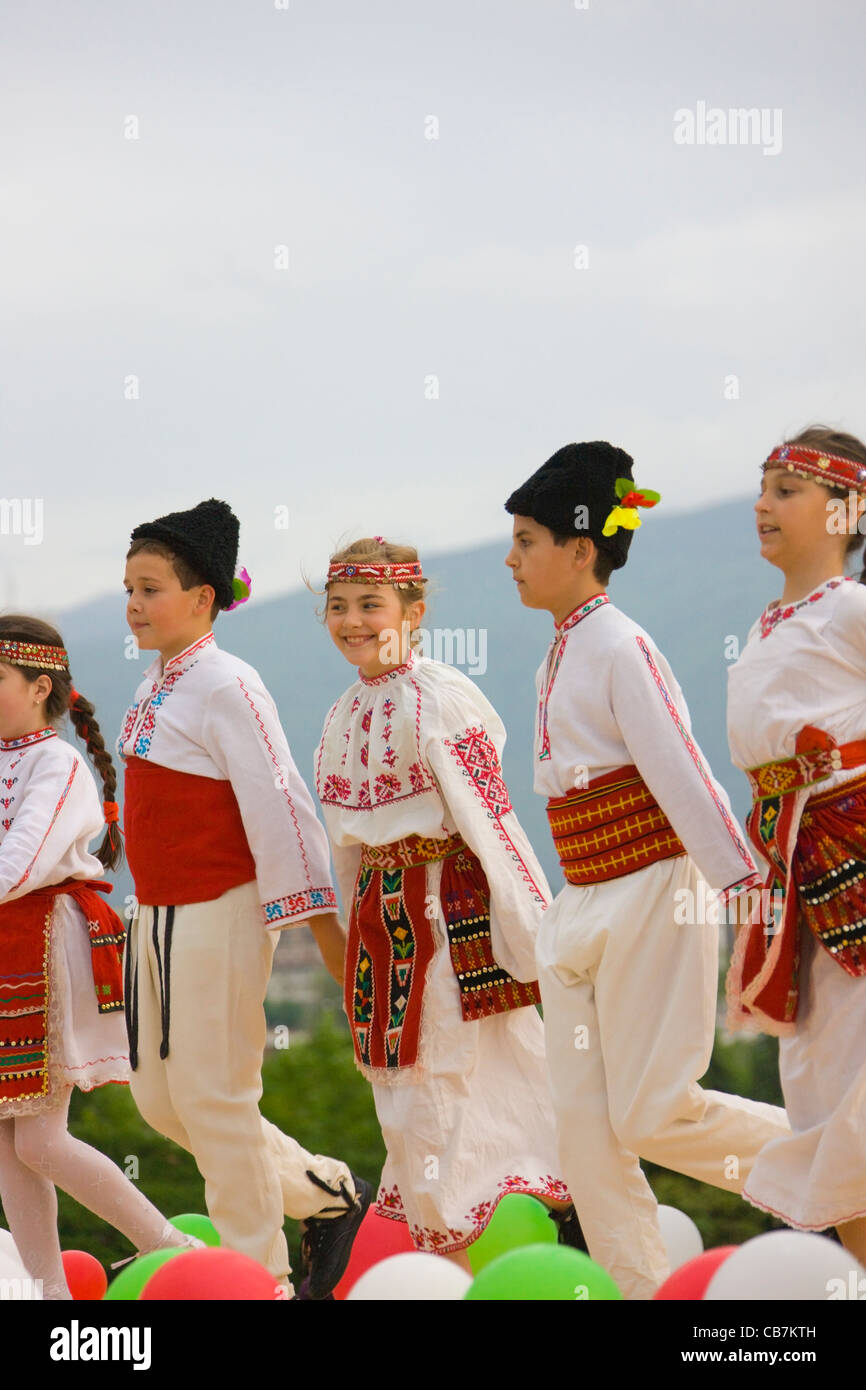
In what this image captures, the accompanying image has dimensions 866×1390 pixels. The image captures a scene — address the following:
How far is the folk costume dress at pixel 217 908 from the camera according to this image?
3.64 m

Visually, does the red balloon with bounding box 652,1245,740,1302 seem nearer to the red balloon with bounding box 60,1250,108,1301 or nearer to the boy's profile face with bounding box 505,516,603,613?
the boy's profile face with bounding box 505,516,603,613

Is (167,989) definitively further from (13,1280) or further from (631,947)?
(631,947)

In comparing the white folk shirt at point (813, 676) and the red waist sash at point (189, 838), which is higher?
the white folk shirt at point (813, 676)

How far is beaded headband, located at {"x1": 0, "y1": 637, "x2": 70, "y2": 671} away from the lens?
165 inches

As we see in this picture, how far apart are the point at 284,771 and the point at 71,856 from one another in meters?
0.71

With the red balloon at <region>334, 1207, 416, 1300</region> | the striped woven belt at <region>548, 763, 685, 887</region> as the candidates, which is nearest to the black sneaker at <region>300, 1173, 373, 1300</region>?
the red balloon at <region>334, 1207, 416, 1300</region>

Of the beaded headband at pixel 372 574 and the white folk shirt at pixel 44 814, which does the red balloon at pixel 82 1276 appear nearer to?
the white folk shirt at pixel 44 814

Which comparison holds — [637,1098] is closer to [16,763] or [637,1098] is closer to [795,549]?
[795,549]

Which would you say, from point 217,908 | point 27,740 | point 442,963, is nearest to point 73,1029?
point 217,908

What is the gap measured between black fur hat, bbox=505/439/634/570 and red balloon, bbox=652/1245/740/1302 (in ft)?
4.71

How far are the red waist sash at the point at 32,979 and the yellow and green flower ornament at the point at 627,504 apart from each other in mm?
1630

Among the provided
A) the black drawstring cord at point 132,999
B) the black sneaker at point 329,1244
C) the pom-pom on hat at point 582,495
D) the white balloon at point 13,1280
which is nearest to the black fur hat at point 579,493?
the pom-pom on hat at point 582,495
